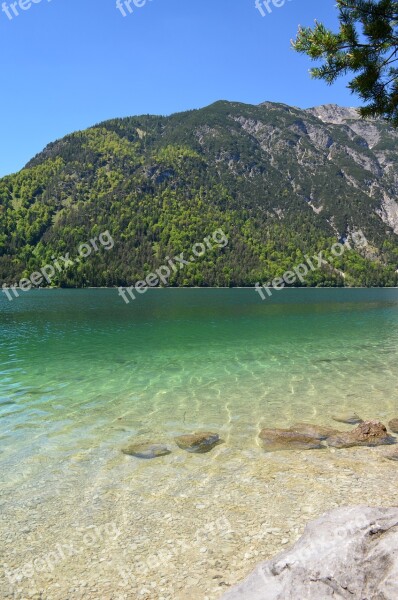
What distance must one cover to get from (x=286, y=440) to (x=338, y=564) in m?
8.40

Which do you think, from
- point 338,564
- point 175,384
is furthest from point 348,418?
point 338,564

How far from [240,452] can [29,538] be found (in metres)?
5.91

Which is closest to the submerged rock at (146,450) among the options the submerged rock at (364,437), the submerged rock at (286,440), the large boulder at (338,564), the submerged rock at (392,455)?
the submerged rock at (286,440)

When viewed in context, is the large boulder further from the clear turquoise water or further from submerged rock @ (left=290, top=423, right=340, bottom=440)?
submerged rock @ (left=290, top=423, right=340, bottom=440)

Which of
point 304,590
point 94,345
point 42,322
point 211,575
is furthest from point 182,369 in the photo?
point 42,322

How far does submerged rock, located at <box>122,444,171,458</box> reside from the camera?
11391mm

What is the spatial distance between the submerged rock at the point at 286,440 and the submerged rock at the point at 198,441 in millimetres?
1445

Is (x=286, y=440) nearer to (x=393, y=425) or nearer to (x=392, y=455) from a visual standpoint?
(x=392, y=455)

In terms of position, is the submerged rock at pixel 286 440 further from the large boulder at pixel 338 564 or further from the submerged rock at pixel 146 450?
the large boulder at pixel 338 564

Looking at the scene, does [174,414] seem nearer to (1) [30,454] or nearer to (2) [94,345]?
(1) [30,454]

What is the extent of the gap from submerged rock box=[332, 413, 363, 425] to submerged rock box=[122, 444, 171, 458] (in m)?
6.52

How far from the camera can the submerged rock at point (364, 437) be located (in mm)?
12023

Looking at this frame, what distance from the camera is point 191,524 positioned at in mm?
7754

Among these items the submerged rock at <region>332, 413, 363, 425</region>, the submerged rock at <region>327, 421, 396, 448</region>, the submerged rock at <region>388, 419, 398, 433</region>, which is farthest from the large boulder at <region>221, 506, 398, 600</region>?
the submerged rock at <region>332, 413, 363, 425</region>
